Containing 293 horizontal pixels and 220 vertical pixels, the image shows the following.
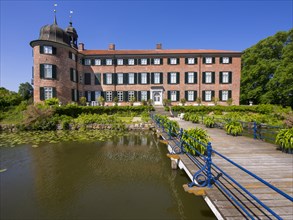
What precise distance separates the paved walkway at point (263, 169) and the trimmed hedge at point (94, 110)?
54.7 feet

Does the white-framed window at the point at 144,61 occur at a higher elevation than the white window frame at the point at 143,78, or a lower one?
higher

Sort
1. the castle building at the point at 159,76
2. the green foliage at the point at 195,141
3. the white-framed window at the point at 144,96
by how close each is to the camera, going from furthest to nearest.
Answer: the white-framed window at the point at 144,96, the castle building at the point at 159,76, the green foliage at the point at 195,141

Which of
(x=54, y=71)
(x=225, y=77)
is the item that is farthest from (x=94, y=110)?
(x=225, y=77)

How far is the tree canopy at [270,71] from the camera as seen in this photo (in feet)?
94.2

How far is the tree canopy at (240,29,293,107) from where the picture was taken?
28.7m

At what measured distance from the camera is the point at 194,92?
93.6 ft

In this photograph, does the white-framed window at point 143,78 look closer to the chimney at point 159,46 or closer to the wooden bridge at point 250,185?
the chimney at point 159,46

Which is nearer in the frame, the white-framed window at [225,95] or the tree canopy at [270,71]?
the white-framed window at [225,95]

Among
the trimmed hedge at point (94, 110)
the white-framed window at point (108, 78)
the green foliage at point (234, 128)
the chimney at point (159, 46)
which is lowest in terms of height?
the green foliage at point (234, 128)

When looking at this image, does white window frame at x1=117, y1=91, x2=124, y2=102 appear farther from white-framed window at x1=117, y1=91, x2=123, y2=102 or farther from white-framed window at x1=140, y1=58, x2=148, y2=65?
white-framed window at x1=140, y1=58, x2=148, y2=65

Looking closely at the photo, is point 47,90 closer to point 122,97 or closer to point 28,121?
point 28,121

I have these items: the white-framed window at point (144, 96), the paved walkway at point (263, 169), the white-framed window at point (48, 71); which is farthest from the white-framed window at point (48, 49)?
the paved walkway at point (263, 169)

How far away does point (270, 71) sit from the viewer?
3238cm

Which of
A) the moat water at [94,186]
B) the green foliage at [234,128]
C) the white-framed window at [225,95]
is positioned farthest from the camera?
the white-framed window at [225,95]
